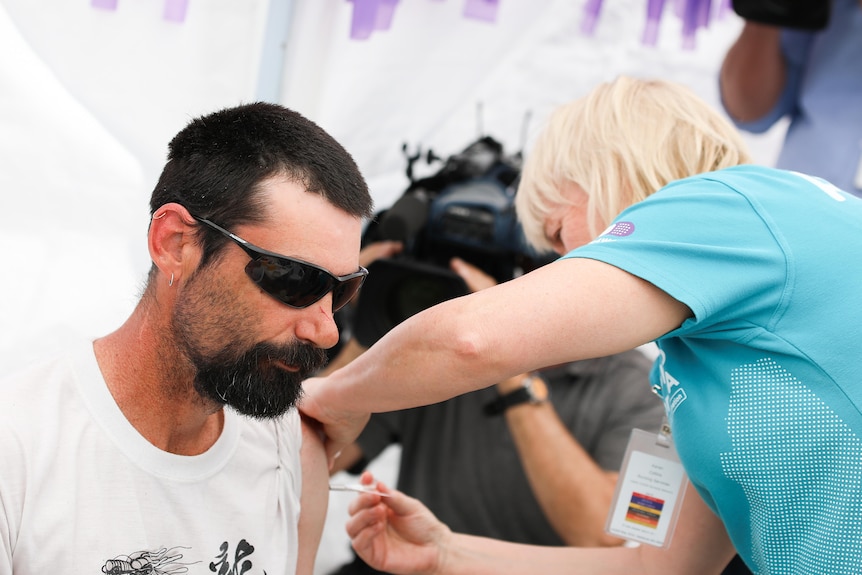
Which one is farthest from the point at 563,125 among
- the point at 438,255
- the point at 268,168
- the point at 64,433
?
the point at 64,433

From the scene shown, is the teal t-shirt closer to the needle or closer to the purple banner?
the needle

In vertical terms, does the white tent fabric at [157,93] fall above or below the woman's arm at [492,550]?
above

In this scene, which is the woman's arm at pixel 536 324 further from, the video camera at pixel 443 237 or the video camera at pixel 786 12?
the video camera at pixel 786 12

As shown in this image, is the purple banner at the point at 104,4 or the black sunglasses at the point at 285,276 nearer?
the black sunglasses at the point at 285,276

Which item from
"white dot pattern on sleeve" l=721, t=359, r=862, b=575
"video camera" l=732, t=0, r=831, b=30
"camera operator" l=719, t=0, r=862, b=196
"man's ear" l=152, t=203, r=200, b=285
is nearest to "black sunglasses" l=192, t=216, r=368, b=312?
"man's ear" l=152, t=203, r=200, b=285

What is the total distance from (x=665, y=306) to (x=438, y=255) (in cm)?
116

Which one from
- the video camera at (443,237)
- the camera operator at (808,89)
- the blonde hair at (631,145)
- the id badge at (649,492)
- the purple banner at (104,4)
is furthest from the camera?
the camera operator at (808,89)

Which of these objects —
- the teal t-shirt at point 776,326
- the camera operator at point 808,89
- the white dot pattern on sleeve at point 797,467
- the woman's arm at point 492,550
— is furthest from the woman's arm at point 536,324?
the camera operator at point 808,89

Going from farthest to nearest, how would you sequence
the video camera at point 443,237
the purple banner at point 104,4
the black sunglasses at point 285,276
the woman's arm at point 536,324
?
1. the video camera at point 443,237
2. the purple banner at point 104,4
3. the black sunglasses at point 285,276
4. the woman's arm at point 536,324

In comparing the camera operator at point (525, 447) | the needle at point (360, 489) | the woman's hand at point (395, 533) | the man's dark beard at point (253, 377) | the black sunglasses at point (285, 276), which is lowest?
the camera operator at point (525, 447)

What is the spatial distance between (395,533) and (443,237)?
0.74 meters

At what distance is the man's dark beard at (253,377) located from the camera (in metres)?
1.21

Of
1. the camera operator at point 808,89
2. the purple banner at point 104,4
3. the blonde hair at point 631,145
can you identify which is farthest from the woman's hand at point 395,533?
the camera operator at point 808,89

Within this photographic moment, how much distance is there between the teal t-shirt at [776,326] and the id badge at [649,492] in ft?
1.23
